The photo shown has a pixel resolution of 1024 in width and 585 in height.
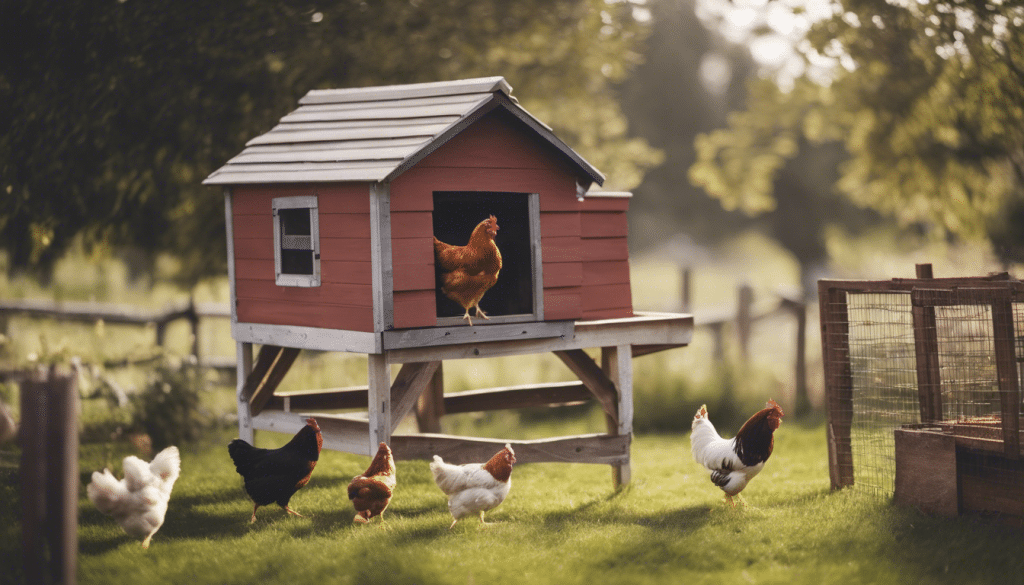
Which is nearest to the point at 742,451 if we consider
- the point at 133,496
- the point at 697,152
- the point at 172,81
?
the point at 133,496

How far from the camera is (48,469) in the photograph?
4484 millimetres

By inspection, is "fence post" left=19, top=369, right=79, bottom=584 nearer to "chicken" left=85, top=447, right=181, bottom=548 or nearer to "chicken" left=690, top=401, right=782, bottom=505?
"chicken" left=85, top=447, right=181, bottom=548

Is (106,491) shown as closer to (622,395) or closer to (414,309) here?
(414,309)

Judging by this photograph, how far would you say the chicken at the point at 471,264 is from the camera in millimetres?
6938

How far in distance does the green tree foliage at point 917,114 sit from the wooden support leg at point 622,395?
18.8ft

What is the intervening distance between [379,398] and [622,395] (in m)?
2.31

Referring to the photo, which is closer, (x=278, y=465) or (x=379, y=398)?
(x=278, y=465)

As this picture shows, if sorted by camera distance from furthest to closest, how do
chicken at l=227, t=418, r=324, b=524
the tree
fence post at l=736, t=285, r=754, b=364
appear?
the tree, fence post at l=736, t=285, r=754, b=364, chicken at l=227, t=418, r=324, b=524

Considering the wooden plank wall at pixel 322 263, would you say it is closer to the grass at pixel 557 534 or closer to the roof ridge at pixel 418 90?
the roof ridge at pixel 418 90

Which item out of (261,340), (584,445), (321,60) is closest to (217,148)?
(321,60)

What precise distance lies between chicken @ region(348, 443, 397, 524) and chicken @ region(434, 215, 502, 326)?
4.25ft

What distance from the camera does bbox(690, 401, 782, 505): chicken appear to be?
6836 mm

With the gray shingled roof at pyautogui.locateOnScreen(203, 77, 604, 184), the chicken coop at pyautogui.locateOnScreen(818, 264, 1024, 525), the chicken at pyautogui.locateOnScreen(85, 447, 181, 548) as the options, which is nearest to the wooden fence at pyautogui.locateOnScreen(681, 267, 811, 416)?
the chicken coop at pyautogui.locateOnScreen(818, 264, 1024, 525)

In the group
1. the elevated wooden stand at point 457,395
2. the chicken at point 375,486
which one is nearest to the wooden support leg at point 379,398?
the elevated wooden stand at point 457,395
